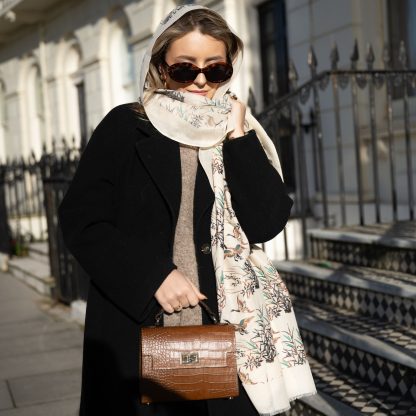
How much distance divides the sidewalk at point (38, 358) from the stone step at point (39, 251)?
6.86 ft

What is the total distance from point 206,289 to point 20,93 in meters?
18.2

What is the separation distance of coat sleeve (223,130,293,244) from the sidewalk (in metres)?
2.64

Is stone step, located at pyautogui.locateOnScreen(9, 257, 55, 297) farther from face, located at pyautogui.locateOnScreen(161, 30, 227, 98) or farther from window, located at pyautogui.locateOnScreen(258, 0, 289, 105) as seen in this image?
face, located at pyautogui.locateOnScreen(161, 30, 227, 98)

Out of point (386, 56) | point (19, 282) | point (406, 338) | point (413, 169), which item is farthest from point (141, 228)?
point (19, 282)

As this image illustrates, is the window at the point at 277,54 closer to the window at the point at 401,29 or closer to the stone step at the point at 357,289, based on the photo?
the window at the point at 401,29

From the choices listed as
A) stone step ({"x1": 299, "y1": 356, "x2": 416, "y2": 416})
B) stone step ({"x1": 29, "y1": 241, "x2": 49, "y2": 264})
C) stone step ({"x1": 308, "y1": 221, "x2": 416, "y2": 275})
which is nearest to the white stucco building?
stone step ({"x1": 308, "y1": 221, "x2": 416, "y2": 275})

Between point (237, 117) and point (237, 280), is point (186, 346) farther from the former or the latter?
point (237, 117)

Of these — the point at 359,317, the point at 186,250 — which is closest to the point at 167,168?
the point at 186,250

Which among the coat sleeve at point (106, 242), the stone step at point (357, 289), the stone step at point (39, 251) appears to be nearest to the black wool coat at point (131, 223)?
the coat sleeve at point (106, 242)

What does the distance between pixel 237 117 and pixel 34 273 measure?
24.8ft

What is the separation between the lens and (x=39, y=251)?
11.0m

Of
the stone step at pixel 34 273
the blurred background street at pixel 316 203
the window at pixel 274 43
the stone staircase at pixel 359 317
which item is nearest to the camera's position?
the stone staircase at pixel 359 317

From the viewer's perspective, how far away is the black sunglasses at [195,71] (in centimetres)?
217

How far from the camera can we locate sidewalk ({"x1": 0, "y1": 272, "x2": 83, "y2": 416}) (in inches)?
178
